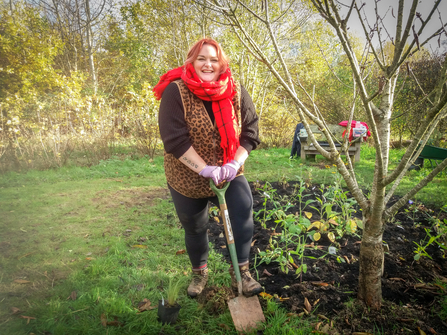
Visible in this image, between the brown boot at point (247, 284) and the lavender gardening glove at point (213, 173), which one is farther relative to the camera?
the brown boot at point (247, 284)

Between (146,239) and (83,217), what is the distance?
125cm

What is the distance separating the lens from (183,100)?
69.6 inches

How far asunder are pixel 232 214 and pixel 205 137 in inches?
21.8

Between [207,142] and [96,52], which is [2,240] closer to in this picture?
[207,142]

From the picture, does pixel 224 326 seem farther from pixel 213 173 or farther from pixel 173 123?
pixel 173 123

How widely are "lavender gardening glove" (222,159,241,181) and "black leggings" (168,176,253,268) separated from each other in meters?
0.12

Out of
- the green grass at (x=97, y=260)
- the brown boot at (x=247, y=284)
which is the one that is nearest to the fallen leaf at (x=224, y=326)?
the green grass at (x=97, y=260)

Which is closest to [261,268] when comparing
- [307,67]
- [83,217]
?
[83,217]

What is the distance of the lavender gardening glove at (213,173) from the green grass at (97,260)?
89 centimetres

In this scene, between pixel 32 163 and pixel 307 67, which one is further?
pixel 307 67

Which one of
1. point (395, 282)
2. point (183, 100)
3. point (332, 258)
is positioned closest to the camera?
point (183, 100)

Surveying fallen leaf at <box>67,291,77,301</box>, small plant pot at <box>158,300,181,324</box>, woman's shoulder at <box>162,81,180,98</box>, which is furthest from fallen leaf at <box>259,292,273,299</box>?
woman's shoulder at <box>162,81,180,98</box>

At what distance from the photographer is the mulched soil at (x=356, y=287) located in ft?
5.31

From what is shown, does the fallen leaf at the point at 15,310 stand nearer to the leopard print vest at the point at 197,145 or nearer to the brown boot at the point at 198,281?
the brown boot at the point at 198,281
